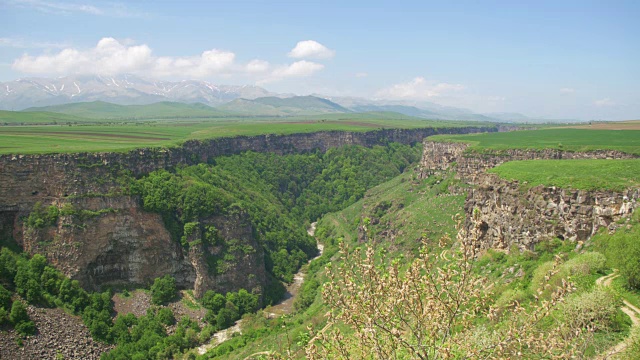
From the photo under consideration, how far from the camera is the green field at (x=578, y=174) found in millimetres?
35031

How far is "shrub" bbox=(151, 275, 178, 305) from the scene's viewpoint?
213 feet

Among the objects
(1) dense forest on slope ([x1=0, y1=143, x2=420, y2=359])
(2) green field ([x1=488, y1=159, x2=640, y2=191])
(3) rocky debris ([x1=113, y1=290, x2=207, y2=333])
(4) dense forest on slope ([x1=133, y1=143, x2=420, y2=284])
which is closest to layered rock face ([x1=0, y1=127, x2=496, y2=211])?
(1) dense forest on slope ([x1=0, y1=143, x2=420, y2=359])

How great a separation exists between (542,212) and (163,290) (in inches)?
2047

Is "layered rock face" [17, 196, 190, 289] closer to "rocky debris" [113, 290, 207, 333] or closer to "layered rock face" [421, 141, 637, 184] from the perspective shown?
"rocky debris" [113, 290, 207, 333]

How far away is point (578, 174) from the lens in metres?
39.4

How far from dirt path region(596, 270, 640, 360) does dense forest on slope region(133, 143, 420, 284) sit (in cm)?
5664

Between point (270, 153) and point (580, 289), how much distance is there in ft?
363

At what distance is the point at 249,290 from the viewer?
7306cm

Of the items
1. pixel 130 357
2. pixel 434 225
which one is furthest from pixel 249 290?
pixel 434 225

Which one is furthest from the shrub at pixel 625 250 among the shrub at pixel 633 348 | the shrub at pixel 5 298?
the shrub at pixel 5 298

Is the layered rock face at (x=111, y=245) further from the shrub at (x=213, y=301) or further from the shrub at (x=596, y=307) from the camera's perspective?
the shrub at (x=596, y=307)

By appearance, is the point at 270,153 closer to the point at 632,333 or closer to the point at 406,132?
the point at 406,132

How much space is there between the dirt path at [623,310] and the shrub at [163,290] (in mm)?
55939

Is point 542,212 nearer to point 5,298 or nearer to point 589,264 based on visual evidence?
point 589,264
